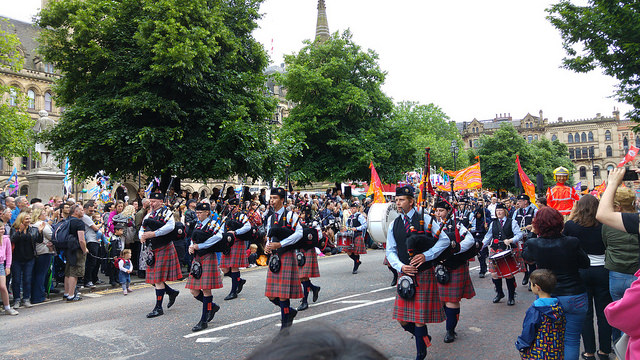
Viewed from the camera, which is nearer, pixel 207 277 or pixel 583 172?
pixel 207 277

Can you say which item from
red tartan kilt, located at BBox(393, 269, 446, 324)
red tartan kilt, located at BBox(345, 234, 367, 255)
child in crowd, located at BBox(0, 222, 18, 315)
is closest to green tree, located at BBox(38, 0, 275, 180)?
red tartan kilt, located at BBox(345, 234, 367, 255)

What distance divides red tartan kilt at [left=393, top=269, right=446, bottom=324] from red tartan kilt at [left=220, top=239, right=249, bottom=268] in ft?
17.0

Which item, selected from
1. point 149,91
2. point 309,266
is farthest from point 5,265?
point 149,91

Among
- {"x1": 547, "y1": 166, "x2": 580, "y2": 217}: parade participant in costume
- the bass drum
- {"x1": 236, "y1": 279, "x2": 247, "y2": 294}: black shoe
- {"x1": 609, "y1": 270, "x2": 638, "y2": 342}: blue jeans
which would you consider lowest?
{"x1": 236, "y1": 279, "x2": 247, "y2": 294}: black shoe

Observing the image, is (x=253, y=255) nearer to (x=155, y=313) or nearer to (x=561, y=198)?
(x=155, y=313)

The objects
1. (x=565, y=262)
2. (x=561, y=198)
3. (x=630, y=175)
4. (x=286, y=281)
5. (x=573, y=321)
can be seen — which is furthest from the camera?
(x=561, y=198)

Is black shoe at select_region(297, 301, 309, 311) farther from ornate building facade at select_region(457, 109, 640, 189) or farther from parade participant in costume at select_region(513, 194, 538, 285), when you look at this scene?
ornate building facade at select_region(457, 109, 640, 189)

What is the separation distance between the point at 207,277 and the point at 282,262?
1364mm

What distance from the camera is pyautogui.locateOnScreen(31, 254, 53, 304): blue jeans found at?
964 centimetres

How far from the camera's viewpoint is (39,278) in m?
9.73

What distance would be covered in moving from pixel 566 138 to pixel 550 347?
107669 millimetres

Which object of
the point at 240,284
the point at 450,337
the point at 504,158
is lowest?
the point at 450,337

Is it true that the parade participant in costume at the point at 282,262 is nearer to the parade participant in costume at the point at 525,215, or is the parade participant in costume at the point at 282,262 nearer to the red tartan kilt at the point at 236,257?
the red tartan kilt at the point at 236,257

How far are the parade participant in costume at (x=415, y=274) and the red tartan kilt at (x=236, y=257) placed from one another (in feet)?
16.5
